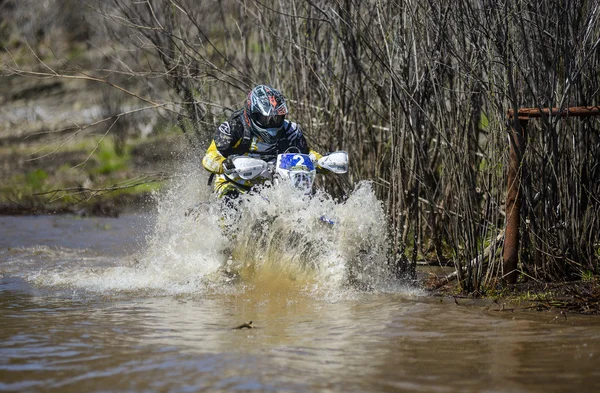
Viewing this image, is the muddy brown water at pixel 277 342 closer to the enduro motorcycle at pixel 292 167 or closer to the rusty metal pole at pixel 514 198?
the rusty metal pole at pixel 514 198

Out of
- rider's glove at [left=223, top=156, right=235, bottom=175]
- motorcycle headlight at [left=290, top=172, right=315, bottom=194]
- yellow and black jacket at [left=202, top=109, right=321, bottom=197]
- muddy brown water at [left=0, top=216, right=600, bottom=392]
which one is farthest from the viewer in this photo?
yellow and black jacket at [left=202, top=109, right=321, bottom=197]

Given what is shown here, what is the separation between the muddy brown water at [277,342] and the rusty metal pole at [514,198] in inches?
27.1

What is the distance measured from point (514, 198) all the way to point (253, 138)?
266 cm

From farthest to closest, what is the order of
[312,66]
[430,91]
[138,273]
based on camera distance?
1. [312,66]
2. [138,273]
3. [430,91]

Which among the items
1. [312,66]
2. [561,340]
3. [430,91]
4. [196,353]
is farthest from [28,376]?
[312,66]

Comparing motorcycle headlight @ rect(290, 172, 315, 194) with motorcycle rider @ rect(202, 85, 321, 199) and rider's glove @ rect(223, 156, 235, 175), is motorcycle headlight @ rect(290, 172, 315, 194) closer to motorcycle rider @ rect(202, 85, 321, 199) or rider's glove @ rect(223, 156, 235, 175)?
motorcycle rider @ rect(202, 85, 321, 199)

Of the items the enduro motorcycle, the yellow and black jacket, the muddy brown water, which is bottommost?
the muddy brown water

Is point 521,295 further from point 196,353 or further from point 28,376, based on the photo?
point 28,376

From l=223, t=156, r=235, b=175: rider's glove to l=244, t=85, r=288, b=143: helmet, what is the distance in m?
0.53

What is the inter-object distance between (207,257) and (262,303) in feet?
→ 4.04

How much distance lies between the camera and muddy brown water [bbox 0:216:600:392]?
438 centimetres

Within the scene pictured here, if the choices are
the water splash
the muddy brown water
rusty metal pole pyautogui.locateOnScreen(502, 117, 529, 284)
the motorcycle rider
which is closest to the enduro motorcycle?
the water splash

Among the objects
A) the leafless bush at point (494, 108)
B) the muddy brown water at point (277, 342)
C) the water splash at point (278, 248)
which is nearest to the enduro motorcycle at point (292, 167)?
the water splash at point (278, 248)

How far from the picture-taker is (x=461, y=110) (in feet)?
25.7
